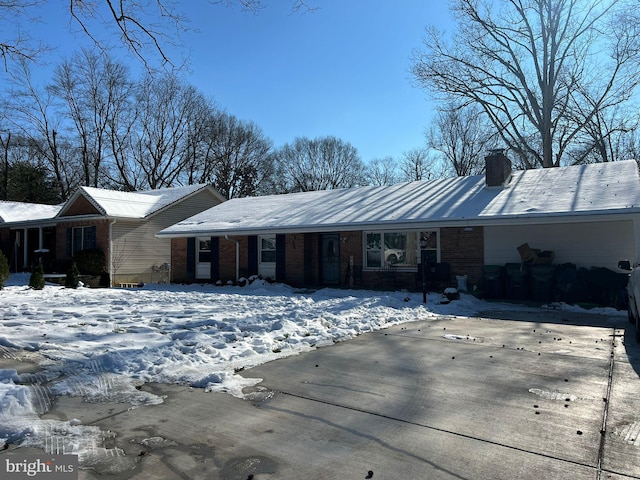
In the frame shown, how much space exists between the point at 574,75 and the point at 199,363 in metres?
29.0

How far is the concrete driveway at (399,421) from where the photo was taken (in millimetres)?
3092

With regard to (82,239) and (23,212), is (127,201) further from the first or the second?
(23,212)

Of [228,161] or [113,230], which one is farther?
[228,161]

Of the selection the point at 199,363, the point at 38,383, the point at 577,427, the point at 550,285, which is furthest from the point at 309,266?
the point at 577,427

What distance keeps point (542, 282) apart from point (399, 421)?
10068 millimetres

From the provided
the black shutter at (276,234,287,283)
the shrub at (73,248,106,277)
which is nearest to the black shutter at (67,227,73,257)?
the shrub at (73,248,106,277)

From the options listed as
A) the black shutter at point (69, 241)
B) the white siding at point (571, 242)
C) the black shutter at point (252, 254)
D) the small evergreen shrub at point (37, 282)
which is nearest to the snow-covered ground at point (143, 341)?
the white siding at point (571, 242)

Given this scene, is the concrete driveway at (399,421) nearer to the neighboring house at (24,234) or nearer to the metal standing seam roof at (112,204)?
the metal standing seam roof at (112,204)

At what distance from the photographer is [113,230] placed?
22.0m

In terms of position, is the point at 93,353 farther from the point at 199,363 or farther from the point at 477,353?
the point at 477,353

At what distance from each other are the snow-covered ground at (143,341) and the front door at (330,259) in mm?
4541

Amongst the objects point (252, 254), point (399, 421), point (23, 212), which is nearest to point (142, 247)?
point (252, 254)

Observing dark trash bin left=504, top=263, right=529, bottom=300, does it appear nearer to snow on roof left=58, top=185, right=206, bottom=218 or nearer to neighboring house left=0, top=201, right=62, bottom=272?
snow on roof left=58, top=185, right=206, bottom=218

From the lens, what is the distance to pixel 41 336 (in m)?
7.14
